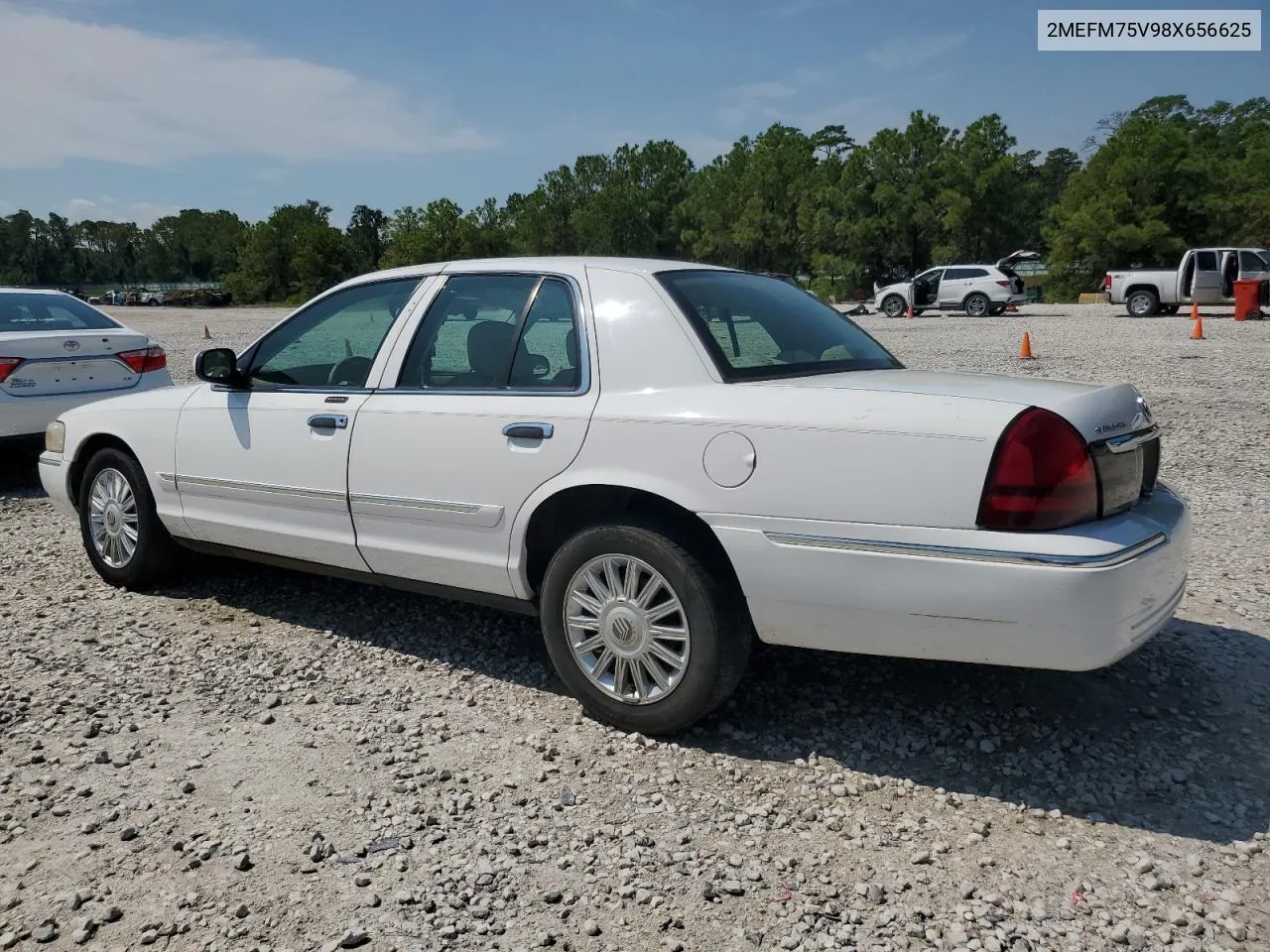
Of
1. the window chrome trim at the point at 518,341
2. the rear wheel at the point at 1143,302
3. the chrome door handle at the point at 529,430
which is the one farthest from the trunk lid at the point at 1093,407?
the rear wheel at the point at 1143,302

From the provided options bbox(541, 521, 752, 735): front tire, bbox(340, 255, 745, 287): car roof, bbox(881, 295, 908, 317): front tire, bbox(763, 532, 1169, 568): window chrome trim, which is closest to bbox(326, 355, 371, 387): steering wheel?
bbox(340, 255, 745, 287): car roof

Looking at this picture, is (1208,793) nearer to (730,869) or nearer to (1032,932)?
(1032,932)

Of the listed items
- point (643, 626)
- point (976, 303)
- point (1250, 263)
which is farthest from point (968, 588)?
point (976, 303)

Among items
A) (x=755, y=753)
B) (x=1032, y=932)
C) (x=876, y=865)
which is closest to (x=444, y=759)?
(x=755, y=753)

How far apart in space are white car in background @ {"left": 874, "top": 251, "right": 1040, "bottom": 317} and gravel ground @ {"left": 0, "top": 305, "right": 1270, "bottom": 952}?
1092 inches

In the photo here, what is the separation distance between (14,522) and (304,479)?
4024 mm

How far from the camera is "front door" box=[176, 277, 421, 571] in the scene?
429 cm

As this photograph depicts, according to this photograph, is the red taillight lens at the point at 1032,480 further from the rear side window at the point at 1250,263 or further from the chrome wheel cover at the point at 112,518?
the rear side window at the point at 1250,263

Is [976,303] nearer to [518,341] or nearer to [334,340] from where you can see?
[334,340]

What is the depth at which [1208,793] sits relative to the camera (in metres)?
3.12

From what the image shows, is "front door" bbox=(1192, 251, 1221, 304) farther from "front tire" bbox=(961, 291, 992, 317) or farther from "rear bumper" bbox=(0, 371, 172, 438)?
"rear bumper" bbox=(0, 371, 172, 438)

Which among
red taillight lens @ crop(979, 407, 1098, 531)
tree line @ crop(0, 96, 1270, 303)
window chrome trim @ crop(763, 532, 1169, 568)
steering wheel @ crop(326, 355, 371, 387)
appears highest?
tree line @ crop(0, 96, 1270, 303)

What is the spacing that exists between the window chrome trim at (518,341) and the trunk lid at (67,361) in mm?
5032

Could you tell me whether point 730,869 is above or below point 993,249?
below
